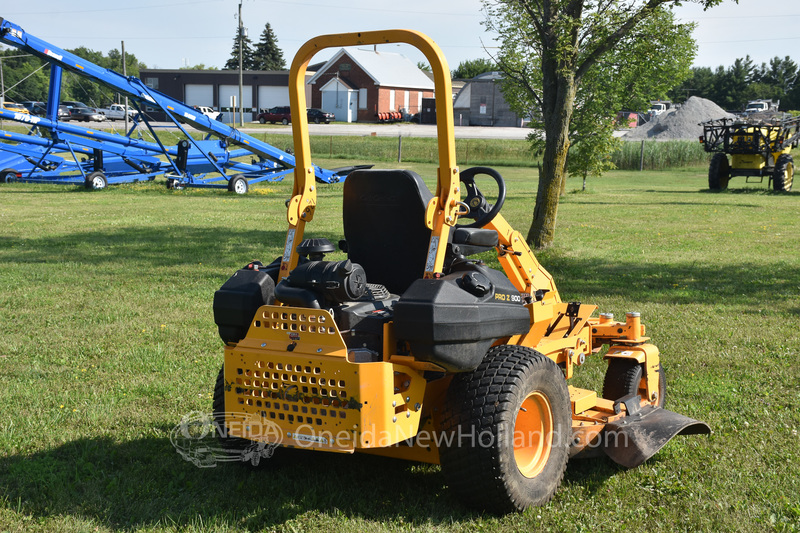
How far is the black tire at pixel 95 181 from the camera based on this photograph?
22609 millimetres

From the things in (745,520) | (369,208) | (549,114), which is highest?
(549,114)

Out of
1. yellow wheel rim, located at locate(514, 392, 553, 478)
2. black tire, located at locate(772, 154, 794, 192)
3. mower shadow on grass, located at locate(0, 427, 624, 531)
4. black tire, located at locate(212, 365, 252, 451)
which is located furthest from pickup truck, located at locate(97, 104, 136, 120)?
yellow wheel rim, located at locate(514, 392, 553, 478)

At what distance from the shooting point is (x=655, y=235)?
14.8 m

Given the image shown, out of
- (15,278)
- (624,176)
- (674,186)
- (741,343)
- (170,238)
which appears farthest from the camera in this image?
(624,176)

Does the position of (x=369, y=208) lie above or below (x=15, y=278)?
above

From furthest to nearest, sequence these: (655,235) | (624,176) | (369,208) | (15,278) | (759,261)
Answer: (624,176), (655,235), (759,261), (15,278), (369,208)

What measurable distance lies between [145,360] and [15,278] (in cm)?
438

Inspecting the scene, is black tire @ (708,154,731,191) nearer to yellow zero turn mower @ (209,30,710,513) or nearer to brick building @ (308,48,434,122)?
yellow zero turn mower @ (209,30,710,513)

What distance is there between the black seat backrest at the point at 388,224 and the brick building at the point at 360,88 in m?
65.9

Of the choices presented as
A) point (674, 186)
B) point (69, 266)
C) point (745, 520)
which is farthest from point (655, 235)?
point (674, 186)

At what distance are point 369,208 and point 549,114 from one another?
26.9 ft

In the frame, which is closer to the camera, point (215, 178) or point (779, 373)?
point (779, 373)

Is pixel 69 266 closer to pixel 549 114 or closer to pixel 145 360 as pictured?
pixel 145 360

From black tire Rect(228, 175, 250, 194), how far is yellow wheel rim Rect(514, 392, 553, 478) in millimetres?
20227
